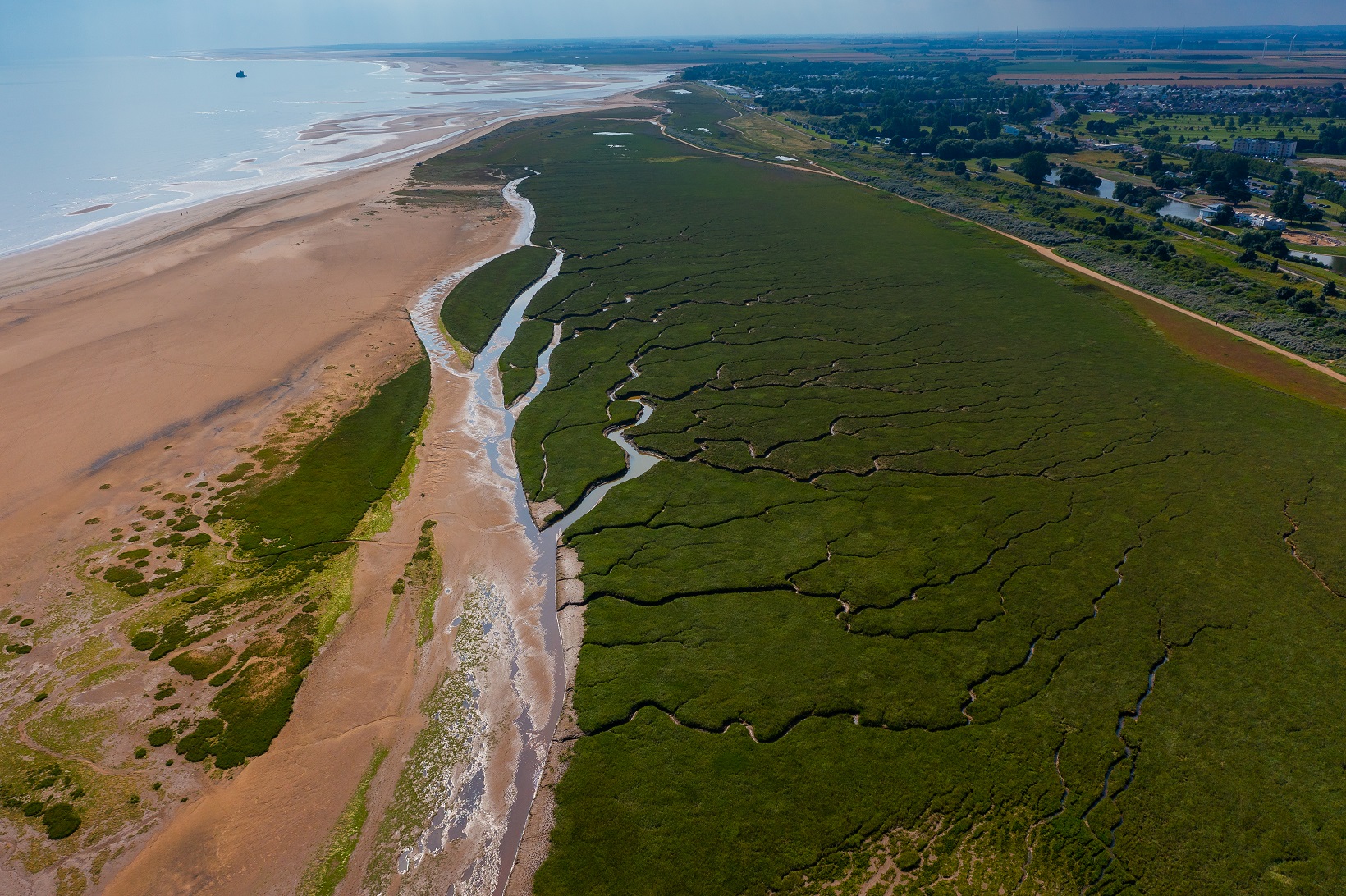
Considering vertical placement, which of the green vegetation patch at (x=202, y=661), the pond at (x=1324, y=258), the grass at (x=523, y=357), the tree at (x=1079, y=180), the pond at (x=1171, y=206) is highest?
the tree at (x=1079, y=180)

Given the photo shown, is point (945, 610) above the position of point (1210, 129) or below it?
below

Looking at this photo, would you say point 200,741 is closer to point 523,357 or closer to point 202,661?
point 202,661

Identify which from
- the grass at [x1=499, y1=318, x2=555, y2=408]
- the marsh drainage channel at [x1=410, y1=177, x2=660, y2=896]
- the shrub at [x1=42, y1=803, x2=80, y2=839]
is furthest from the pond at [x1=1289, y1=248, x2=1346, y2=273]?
the shrub at [x1=42, y1=803, x2=80, y2=839]

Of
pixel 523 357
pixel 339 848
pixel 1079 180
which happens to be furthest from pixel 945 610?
pixel 1079 180

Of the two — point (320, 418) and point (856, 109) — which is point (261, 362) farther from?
point (856, 109)

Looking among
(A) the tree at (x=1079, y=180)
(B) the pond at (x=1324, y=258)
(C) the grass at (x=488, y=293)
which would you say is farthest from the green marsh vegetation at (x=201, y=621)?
(A) the tree at (x=1079, y=180)

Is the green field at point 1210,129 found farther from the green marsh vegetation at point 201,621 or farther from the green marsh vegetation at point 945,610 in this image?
the green marsh vegetation at point 201,621

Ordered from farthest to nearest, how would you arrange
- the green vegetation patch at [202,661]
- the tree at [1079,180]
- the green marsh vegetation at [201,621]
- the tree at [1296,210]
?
the tree at [1079,180] < the tree at [1296,210] < the green vegetation patch at [202,661] < the green marsh vegetation at [201,621]
